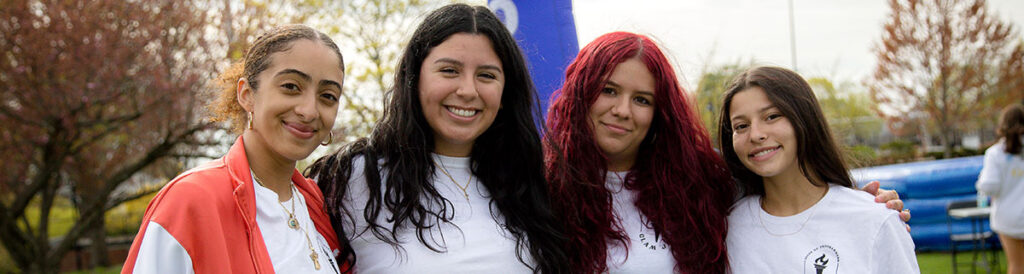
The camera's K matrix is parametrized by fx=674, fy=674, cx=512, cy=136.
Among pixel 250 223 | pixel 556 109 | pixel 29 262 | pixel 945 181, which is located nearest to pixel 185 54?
pixel 29 262

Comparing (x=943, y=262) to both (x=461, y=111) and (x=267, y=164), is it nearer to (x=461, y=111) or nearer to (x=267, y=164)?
(x=461, y=111)

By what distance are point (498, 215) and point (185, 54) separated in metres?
6.25

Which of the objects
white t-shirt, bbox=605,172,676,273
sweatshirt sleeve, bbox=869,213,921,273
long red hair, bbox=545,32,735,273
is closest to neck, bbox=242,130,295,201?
long red hair, bbox=545,32,735,273

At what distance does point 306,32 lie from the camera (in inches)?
69.9

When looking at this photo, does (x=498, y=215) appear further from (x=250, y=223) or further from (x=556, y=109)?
(x=250, y=223)

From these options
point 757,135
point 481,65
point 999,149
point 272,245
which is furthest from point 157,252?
point 999,149

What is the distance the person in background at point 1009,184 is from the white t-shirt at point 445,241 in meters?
5.50

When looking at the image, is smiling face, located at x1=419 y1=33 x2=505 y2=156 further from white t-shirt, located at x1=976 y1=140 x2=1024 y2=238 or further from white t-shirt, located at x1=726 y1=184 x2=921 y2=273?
white t-shirt, located at x1=976 y1=140 x2=1024 y2=238

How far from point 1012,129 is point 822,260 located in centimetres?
505

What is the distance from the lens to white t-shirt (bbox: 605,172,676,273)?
228cm

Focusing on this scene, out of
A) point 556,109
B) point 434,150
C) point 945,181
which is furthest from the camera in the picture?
point 945,181

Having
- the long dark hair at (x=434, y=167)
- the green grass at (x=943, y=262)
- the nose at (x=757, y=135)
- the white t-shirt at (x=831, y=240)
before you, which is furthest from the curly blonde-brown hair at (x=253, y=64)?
the green grass at (x=943, y=262)

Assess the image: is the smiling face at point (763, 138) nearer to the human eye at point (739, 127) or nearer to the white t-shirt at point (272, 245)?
the human eye at point (739, 127)

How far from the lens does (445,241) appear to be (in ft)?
6.71
